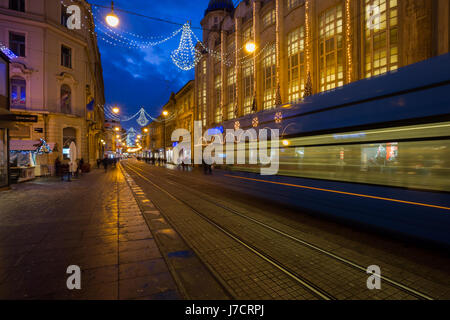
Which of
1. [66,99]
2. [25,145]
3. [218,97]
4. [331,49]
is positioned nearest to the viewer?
[331,49]

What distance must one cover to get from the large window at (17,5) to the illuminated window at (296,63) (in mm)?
23101

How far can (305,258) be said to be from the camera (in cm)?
397

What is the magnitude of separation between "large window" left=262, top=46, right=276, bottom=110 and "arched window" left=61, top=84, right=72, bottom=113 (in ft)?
63.8

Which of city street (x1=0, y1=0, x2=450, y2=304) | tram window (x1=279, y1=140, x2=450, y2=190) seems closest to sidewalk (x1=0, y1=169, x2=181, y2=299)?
city street (x1=0, y1=0, x2=450, y2=304)

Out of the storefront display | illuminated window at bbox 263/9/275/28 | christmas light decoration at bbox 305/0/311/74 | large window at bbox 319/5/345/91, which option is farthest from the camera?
illuminated window at bbox 263/9/275/28

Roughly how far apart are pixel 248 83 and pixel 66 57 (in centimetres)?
1858

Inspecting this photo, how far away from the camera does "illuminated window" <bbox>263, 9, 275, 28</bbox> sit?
72.4ft

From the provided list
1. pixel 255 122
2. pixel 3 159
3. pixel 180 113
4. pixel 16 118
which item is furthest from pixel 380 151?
pixel 180 113

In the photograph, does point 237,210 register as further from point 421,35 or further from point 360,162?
point 421,35

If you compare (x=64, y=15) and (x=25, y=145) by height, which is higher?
(x=64, y=15)

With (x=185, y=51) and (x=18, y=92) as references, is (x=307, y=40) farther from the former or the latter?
(x=18, y=92)

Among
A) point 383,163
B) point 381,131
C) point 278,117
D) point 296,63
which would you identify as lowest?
point 383,163

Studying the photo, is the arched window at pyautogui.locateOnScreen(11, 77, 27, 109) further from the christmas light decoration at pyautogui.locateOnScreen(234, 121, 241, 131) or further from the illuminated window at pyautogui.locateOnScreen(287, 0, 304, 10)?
the illuminated window at pyautogui.locateOnScreen(287, 0, 304, 10)
